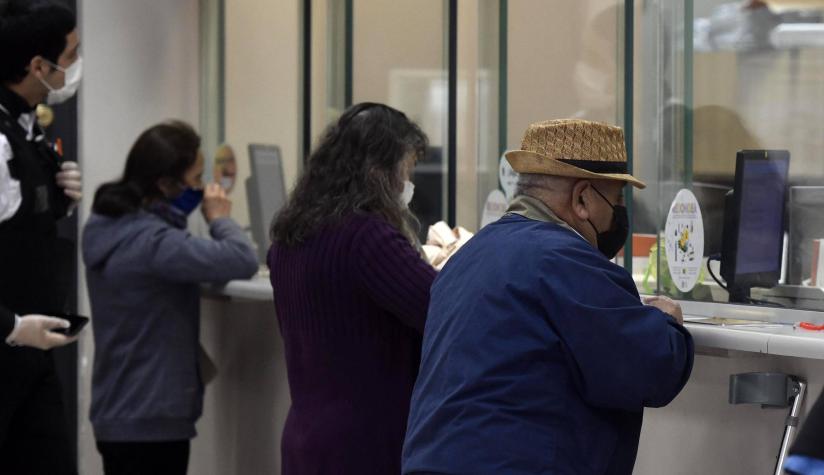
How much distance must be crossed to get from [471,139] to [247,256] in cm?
75

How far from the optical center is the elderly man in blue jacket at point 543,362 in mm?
1702

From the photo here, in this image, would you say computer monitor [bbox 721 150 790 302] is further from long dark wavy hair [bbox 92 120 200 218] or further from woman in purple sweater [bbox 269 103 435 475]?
long dark wavy hair [bbox 92 120 200 218]

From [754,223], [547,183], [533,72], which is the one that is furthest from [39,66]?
[754,223]

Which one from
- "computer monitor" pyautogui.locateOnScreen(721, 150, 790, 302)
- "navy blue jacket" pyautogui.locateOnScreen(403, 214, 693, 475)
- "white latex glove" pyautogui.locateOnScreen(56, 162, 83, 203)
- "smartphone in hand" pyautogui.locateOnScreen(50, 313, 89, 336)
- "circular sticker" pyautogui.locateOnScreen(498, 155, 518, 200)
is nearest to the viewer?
"navy blue jacket" pyautogui.locateOnScreen(403, 214, 693, 475)

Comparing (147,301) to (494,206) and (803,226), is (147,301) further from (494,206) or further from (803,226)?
(803,226)

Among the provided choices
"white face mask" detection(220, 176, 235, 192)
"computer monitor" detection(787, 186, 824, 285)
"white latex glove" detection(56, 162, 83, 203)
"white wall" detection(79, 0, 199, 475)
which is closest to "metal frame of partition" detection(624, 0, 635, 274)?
"computer monitor" detection(787, 186, 824, 285)

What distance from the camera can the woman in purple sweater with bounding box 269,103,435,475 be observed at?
2.32m

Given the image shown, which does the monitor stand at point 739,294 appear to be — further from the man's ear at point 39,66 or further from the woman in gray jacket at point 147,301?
the man's ear at point 39,66

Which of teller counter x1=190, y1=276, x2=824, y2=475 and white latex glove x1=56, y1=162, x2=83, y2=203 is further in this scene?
white latex glove x1=56, y1=162, x2=83, y2=203

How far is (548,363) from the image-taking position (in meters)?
1.73

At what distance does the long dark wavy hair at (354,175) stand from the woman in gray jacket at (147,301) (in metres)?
0.95

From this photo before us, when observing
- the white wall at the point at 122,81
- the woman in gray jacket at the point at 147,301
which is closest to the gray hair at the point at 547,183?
the woman in gray jacket at the point at 147,301

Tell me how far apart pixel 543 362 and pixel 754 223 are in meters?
0.90

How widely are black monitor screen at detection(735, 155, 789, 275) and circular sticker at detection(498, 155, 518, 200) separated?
776 mm
